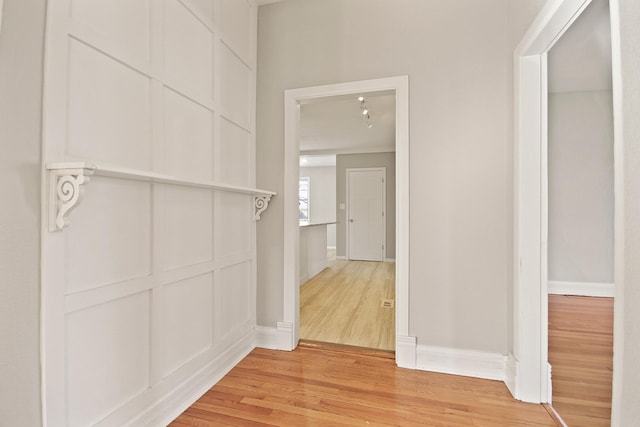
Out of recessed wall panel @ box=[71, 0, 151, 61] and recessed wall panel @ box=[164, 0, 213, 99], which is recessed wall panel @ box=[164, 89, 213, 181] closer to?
recessed wall panel @ box=[164, 0, 213, 99]

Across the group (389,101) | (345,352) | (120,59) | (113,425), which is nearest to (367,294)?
(345,352)

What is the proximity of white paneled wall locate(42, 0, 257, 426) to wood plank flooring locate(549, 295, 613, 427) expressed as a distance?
2.10 metres

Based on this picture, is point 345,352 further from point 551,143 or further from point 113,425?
point 551,143

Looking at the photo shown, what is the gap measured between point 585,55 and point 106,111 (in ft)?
9.85

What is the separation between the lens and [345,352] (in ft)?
7.45

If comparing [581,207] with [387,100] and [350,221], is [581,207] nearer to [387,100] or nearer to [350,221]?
[387,100]

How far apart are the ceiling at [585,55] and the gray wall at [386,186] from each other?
4.50 meters

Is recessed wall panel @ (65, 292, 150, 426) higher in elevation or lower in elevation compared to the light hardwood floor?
higher

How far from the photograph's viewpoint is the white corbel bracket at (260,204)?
2.36 metres

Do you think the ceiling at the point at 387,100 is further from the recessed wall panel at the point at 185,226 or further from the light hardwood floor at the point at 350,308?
the light hardwood floor at the point at 350,308

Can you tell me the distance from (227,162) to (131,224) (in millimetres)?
872

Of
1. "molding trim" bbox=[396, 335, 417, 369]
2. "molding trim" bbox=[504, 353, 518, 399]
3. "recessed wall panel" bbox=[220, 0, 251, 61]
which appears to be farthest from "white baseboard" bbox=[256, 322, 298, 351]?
"recessed wall panel" bbox=[220, 0, 251, 61]

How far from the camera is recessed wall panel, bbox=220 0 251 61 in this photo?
6.69 ft

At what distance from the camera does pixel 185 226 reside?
1660 millimetres
